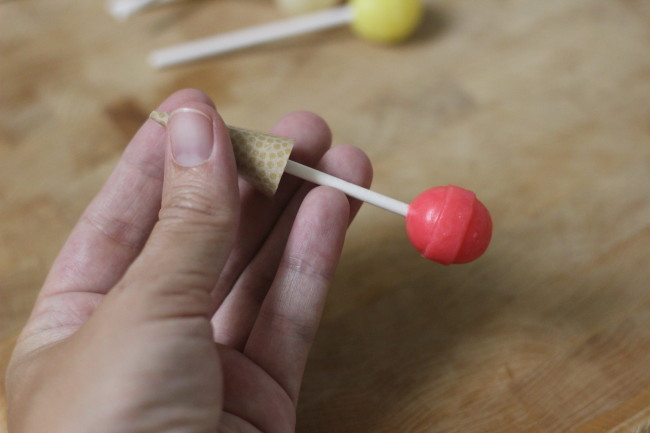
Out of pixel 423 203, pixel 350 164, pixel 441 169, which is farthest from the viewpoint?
pixel 441 169

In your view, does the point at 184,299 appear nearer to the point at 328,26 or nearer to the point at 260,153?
the point at 260,153

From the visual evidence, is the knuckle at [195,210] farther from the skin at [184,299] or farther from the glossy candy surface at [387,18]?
the glossy candy surface at [387,18]

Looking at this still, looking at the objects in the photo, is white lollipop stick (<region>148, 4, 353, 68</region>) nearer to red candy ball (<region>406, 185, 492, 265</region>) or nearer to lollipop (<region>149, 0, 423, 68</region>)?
lollipop (<region>149, 0, 423, 68</region>)

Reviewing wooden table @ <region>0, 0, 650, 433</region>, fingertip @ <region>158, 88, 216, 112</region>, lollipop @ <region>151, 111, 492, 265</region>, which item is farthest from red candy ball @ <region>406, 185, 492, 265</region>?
fingertip @ <region>158, 88, 216, 112</region>

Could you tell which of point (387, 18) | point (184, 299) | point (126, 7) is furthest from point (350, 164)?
point (126, 7)

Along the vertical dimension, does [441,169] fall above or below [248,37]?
below
